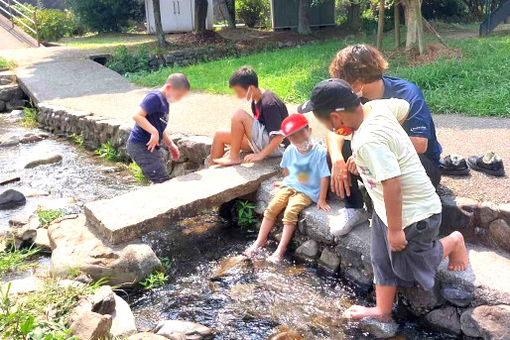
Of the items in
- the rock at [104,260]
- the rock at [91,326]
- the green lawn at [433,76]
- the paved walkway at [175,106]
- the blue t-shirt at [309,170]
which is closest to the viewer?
the rock at [91,326]

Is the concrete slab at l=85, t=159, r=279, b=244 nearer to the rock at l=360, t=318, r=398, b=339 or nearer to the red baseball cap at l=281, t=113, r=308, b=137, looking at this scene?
the red baseball cap at l=281, t=113, r=308, b=137

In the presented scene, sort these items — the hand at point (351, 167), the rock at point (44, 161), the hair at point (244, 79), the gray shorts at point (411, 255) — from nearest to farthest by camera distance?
the gray shorts at point (411, 255) → the hand at point (351, 167) → the hair at point (244, 79) → the rock at point (44, 161)

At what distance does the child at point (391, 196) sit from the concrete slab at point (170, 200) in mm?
1617

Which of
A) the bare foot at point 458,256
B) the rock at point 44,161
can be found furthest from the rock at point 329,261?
the rock at point 44,161

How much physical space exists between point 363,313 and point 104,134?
517 centimetres

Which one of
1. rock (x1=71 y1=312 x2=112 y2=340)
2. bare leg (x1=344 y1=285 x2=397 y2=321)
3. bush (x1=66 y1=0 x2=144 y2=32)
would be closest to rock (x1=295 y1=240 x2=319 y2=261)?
bare leg (x1=344 y1=285 x2=397 y2=321)

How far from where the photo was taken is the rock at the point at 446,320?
311 centimetres

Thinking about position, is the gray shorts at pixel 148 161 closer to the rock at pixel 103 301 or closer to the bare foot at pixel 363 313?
the rock at pixel 103 301

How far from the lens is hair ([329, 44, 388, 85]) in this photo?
3168mm

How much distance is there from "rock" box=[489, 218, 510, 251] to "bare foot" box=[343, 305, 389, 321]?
88 centimetres

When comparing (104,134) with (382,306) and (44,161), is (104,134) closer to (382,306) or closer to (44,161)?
(44,161)

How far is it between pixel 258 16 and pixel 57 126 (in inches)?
508

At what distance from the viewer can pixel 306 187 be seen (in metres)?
4.11

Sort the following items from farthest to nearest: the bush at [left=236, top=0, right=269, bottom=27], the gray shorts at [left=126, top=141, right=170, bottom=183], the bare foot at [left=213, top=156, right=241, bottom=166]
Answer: the bush at [left=236, top=0, right=269, bottom=27] < the gray shorts at [left=126, top=141, right=170, bottom=183] < the bare foot at [left=213, top=156, right=241, bottom=166]
